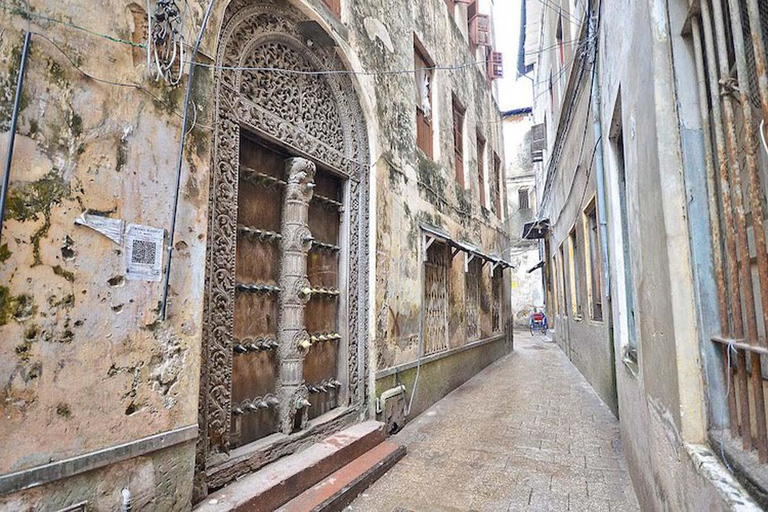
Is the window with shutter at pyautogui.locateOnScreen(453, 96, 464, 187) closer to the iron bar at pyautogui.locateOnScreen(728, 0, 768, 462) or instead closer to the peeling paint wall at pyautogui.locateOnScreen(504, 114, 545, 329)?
the iron bar at pyautogui.locateOnScreen(728, 0, 768, 462)

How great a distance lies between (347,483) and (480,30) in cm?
1054

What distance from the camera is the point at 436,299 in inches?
263

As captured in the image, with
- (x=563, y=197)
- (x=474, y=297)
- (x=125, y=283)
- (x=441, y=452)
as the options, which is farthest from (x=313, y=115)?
(x=563, y=197)

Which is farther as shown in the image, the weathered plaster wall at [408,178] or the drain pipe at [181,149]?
the weathered plaster wall at [408,178]

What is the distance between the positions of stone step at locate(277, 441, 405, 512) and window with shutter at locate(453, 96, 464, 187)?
5.59 m

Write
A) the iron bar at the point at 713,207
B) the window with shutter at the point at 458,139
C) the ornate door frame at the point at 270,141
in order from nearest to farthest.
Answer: the iron bar at the point at 713,207 < the ornate door frame at the point at 270,141 < the window with shutter at the point at 458,139

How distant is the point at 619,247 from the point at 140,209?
4041mm

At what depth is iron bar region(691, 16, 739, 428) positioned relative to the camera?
166 centimetres

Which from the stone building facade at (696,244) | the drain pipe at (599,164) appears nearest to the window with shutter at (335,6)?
the stone building facade at (696,244)

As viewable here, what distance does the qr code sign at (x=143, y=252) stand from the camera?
7.29 ft

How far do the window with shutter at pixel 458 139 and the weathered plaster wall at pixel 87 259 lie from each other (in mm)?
6385

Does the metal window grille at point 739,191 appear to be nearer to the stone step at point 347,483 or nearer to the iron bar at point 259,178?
the stone step at point 347,483

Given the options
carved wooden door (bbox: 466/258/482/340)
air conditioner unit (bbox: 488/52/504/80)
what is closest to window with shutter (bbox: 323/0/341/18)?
carved wooden door (bbox: 466/258/482/340)

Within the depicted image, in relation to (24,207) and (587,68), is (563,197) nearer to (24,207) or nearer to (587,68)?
(587,68)
